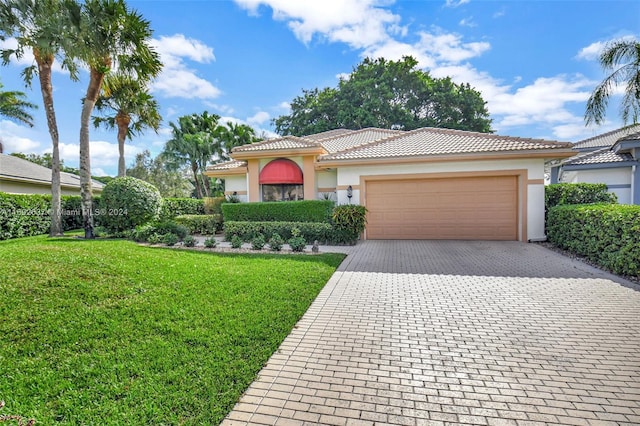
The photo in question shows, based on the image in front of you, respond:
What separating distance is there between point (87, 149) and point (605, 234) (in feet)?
64.3

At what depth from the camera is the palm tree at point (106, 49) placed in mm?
11414

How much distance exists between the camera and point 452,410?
113 inches

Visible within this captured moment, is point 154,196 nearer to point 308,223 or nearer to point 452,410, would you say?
point 308,223

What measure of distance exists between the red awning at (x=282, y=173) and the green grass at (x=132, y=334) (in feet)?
31.8

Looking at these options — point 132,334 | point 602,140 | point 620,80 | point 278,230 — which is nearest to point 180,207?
point 278,230

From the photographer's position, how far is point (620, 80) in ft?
33.5

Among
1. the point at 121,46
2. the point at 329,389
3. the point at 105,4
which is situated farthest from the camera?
the point at 121,46

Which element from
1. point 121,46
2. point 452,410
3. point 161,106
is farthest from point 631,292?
point 161,106

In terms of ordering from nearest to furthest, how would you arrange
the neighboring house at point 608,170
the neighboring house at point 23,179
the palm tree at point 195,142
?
the neighboring house at point 608,170
the neighboring house at point 23,179
the palm tree at point 195,142

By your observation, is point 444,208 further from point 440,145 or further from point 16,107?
point 16,107

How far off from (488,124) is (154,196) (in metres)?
35.6

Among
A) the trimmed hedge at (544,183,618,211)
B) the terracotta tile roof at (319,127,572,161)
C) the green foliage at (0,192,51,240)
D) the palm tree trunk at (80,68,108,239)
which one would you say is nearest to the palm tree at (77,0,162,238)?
the palm tree trunk at (80,68,108,239)

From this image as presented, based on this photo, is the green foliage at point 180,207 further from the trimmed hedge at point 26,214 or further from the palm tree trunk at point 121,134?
the palm tree trunk at point 121,134

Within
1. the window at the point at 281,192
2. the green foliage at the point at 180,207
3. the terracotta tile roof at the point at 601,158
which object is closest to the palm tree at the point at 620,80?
the terracotta tile roof at the point at 601,158
